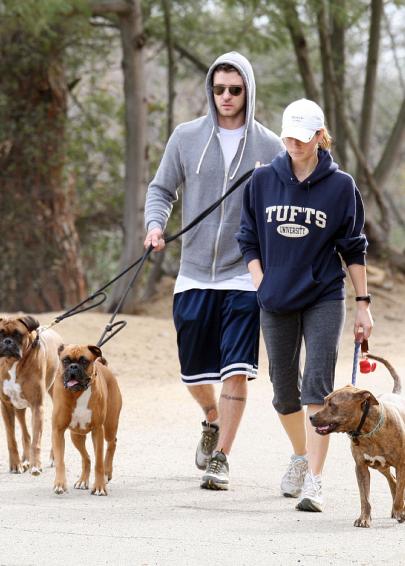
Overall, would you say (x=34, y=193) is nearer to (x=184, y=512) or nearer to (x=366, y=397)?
(x=184, y=512)

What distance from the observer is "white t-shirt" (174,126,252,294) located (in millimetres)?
7250

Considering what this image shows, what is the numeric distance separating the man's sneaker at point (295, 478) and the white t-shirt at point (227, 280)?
1087 mm

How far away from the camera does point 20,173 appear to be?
19.3 metres

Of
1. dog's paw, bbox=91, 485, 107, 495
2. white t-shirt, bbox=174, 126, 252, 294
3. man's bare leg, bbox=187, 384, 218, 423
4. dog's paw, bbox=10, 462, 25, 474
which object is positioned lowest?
dog's paw, bbox=10, 462, 25, 474

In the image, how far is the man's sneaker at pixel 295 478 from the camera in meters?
6.87

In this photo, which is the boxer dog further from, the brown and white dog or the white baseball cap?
the white baseball cap

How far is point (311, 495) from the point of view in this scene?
6.36 meters

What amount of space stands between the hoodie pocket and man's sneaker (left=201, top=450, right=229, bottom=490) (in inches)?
43.1

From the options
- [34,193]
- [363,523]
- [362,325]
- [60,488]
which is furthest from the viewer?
[34,193]

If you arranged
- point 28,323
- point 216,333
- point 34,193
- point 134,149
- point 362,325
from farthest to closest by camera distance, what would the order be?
point 34,193
point 134,149
point 28,323
point 216,333
point 362,325

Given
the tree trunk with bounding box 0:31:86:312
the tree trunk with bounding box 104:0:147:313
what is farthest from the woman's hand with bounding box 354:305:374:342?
the tree trunk with bounding box 0:31:86:312

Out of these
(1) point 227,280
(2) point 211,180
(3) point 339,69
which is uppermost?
(3) point 339,69

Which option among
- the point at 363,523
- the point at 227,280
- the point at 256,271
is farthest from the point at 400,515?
the point at 227,280

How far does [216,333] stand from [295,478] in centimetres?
109
